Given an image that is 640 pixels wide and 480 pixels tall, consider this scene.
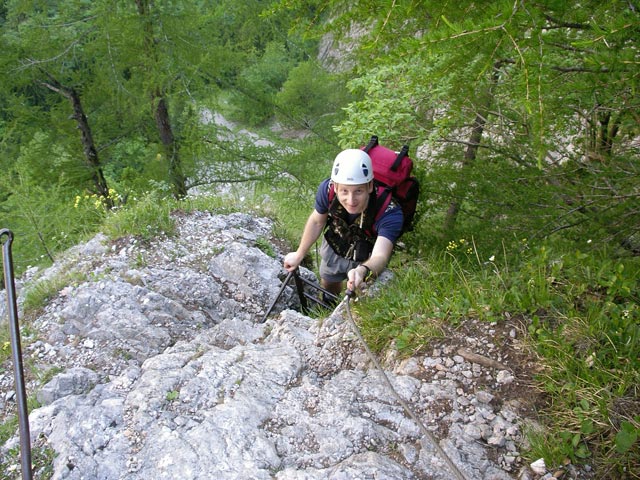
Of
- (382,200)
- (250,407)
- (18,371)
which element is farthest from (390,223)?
(18,371)

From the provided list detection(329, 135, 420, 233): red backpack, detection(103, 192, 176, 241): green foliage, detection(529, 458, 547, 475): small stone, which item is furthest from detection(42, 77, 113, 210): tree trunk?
detection(529, 458, 547, 475): small stone

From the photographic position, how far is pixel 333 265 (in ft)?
17.4

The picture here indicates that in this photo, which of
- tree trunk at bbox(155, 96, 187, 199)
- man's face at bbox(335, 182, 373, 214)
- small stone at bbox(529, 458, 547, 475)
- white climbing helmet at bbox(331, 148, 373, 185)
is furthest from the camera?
tree trunk at bbox(155, 96, 187, 199)

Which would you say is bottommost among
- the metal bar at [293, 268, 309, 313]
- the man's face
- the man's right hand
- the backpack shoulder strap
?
the metal bar at [293, 268, 309, 313]

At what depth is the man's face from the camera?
12.9ft

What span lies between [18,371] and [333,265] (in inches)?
126

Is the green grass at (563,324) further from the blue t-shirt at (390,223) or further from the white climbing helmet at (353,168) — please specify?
the white climbing helmet at (353,168)

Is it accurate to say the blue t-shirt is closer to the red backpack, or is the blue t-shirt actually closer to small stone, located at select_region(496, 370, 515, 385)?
the red backpack

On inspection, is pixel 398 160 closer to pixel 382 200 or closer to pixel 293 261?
pixel 382 200

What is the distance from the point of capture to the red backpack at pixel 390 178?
416 cm

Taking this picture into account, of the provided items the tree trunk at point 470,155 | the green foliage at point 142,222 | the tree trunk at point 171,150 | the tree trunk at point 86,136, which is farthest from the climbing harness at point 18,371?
the tree trunk at point 86,136

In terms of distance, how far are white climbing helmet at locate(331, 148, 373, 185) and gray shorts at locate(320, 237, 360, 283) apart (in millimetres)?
1476

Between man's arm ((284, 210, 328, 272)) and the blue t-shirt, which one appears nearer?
the blue t-shirt

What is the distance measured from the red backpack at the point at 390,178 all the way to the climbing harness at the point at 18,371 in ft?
8.37
